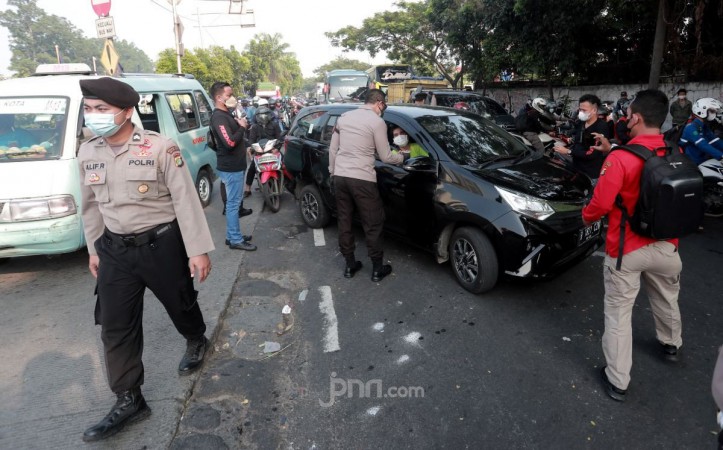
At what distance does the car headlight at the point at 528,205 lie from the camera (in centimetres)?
344

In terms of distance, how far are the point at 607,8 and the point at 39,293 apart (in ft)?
50.7

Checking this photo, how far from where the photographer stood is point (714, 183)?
5746 mm

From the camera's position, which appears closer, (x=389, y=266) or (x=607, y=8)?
(x=389, y=266)

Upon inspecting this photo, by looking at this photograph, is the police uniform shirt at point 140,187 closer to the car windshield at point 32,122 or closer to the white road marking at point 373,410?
the white road marking at point 373,410

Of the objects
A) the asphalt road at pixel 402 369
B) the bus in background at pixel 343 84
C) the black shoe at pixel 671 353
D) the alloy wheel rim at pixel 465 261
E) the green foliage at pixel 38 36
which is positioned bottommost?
the asphalt road at pixel 402 369

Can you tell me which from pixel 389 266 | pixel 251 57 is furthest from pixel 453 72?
pixel 251 57

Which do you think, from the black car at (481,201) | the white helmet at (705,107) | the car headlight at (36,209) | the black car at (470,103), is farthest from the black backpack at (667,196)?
the black car at (470,103)

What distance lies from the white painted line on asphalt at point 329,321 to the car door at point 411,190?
3.31 feet

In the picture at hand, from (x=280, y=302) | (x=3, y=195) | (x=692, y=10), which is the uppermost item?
(x=692, y=10)

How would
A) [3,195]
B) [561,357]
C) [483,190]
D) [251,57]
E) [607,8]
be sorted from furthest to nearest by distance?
1. [251,57]
2. [607,8]
3. [3,195]
4. [483,190]
5. [561,357]

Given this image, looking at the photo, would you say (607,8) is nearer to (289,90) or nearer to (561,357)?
(561,357)

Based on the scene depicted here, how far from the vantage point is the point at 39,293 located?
13.6 feet

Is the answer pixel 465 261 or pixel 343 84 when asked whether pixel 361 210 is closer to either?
pixel 465 261

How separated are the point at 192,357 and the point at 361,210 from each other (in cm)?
194
